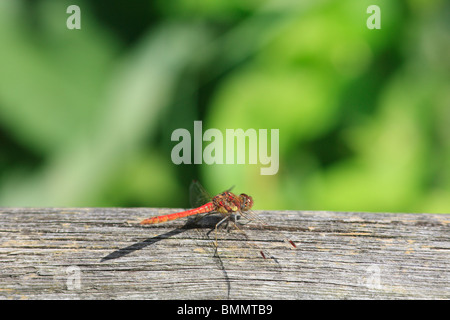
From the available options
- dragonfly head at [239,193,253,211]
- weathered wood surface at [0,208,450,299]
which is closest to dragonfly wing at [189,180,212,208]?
dragonfly head at [239,193,253,211]

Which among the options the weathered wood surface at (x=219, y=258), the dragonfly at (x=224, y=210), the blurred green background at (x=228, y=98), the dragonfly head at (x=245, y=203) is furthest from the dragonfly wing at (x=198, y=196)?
the blurred green background at (x=228, y=98)

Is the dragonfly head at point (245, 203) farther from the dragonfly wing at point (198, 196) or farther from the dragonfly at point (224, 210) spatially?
the dragonfly wing at point (198, 196)

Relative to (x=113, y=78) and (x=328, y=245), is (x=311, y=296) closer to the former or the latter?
(x=328, y=245)

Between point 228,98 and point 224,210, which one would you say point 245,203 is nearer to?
point 224,210

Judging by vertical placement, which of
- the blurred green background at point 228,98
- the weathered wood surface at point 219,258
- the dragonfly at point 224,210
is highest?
the blurred green background at point 228,98

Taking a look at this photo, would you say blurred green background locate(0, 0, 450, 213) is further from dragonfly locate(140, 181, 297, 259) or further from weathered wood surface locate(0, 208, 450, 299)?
weathered wood surface locate(0, 208, 450, 299)
